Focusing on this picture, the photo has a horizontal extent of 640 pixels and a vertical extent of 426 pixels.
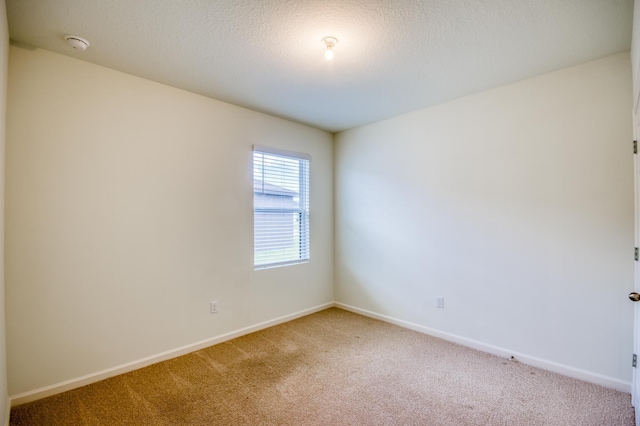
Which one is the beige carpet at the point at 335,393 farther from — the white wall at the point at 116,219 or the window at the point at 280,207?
the window at the point at 280,207

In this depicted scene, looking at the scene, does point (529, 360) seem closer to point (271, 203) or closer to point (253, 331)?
point (253, 331)

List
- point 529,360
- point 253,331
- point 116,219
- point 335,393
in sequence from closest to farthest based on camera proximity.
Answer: point 335,393 → point 116,219 → point 529,360 → point 253,331

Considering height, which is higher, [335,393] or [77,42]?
[77,42]

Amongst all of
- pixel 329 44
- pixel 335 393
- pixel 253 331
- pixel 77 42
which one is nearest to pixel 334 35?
pixel 329 44

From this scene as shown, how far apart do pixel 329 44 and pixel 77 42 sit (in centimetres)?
175

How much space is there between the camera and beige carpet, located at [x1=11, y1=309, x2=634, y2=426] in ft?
6.60

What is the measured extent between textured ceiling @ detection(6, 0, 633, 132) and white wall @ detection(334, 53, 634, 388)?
337mm

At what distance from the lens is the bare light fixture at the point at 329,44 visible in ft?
6.94

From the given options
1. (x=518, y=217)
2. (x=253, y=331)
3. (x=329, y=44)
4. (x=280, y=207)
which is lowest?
(x=253, y=331)

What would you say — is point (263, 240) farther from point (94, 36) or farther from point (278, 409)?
point (94, 36)

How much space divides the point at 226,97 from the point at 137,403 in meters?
2.74

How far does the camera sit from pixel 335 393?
90.3 inches

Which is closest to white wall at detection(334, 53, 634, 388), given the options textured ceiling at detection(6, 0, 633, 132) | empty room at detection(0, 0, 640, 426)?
empty room at detection(0, 0, 640, 426)

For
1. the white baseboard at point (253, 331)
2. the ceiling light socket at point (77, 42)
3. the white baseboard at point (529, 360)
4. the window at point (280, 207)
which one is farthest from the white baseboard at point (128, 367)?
the ceiling light socket at point (77, 42)
